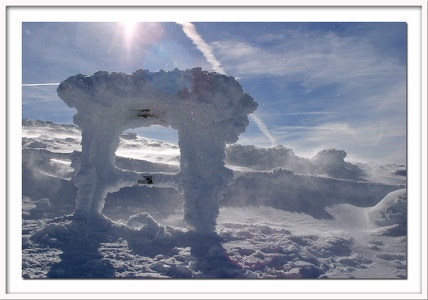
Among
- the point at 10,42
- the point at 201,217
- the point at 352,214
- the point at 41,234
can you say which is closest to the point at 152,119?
the point at 201,217

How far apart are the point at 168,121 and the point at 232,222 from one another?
6051 millimetres

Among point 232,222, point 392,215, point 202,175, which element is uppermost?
point 202,175

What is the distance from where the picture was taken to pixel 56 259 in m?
8.09

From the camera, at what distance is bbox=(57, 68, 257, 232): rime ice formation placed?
10.3m

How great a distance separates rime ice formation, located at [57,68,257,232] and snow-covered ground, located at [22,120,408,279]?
3.39ft

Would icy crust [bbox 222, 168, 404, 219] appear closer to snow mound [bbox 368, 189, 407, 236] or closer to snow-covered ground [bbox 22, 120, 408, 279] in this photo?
snow-covered ground [bbox 22, 120, 408, 279]

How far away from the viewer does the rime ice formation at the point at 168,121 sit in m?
10.3

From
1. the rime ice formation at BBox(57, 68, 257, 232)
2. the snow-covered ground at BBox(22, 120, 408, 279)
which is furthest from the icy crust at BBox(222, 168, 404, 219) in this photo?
the rime ice formation at BBox(57, 68, 257, 232)

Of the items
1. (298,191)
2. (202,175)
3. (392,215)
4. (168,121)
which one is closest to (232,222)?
(202,175)

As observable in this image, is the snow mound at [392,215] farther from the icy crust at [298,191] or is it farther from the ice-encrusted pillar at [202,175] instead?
the ice-encrusted pillar at [202,175]

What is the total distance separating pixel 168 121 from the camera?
1154 centimetres

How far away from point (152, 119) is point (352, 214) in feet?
47.5

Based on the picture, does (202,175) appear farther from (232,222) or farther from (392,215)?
(392,215)
